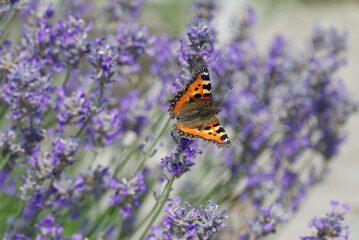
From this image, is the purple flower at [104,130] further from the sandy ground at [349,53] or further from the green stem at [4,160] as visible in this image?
the sandy ground at [349,53]

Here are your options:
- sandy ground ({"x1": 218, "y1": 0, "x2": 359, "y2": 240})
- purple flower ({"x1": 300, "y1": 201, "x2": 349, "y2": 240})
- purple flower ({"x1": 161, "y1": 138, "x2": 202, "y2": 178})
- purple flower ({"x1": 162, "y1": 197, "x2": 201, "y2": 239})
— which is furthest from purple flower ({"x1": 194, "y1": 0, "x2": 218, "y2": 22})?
sandy ground ({"x1": 218, "y1": 0, "x2": 359, "y2": 240})

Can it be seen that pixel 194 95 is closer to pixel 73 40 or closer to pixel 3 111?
pixel 73 40

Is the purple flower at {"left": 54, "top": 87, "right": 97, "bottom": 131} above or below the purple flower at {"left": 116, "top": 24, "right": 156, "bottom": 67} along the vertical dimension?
below

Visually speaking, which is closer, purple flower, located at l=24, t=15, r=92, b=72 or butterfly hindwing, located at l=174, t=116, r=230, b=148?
butterfly hindwing, located at l=174, t=116, r=230, b=148

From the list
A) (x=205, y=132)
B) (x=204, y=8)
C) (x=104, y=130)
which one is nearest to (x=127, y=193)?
(x=104, y=130)

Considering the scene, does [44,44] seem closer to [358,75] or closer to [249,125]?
[249,125]

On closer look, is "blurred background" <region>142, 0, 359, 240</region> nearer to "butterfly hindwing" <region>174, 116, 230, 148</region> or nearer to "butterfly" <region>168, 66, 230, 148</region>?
"butterfly" <region>168, 66, 230, 148</region>
